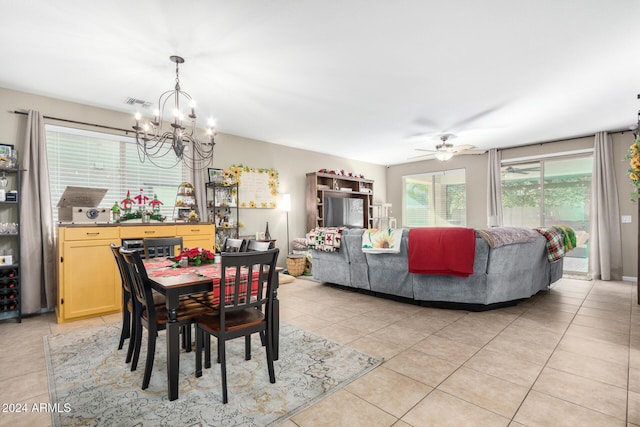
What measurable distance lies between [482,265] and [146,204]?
450cm

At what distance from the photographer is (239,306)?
1.94 metres

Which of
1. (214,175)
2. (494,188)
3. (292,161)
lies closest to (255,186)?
A: (214,175)

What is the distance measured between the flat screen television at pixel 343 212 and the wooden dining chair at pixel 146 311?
182 inches

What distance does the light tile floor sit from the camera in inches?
67.4

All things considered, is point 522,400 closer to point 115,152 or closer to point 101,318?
point 101,318

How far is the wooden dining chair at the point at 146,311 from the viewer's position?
6.35 feet

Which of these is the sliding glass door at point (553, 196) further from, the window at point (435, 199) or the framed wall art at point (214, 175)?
the framed wall art at point (214, 175)

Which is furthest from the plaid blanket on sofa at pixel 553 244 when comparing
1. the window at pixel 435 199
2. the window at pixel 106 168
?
the window at pixel 106 168

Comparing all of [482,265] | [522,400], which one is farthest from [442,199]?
[522,400]

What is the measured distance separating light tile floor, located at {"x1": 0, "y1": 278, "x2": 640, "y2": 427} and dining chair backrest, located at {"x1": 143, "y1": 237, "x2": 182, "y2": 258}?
0.89m

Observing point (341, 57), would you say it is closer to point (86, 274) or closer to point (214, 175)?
point (214, 175)

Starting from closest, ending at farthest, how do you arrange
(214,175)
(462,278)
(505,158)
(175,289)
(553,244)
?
(175,289) → (462,278) → (553,244) → (214,175) → (505,158)

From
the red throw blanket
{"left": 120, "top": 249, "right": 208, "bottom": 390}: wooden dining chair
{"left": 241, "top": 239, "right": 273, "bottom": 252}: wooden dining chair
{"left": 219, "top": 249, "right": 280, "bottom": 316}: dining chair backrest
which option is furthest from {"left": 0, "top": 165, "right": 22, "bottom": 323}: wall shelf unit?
the red throw blanket

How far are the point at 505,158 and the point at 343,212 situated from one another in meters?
3.62
